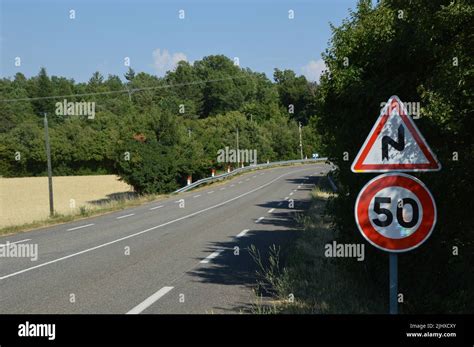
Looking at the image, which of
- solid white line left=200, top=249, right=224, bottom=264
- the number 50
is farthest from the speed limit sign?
solid white line left=200, top=249, right=224, bottom=264

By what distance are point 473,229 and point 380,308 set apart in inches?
62.5

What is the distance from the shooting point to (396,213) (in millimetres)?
4059

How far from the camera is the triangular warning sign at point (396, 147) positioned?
4.27 meters

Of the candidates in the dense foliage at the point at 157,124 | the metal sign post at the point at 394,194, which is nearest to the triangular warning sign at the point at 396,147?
the metal sign post at the point at 394,194

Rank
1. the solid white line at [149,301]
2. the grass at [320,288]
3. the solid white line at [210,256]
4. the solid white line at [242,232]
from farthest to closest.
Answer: the solid white line at [242,232], the solid white line at [210,256], the solid white line at [149,301], the grass at [320,288]

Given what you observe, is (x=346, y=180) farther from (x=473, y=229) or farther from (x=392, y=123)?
(x=392, y=123)

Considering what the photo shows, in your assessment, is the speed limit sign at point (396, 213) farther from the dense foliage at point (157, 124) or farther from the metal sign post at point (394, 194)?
the dense foliage at point (157, 124)

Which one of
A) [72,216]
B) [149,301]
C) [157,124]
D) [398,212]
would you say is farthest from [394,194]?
[157,124]

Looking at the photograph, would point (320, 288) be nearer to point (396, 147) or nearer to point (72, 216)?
point (396, 147)

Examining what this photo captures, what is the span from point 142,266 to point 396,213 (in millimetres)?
7025

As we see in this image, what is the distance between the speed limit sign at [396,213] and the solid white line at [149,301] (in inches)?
148

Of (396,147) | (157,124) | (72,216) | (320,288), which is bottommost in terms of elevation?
(72,216)

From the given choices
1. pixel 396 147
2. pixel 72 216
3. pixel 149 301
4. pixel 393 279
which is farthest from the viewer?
pixel 72 216

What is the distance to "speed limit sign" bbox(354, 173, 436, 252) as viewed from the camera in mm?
4031
